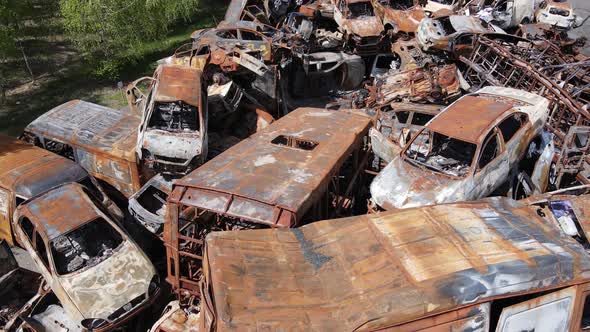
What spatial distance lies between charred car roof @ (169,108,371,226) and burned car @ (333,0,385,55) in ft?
19.2

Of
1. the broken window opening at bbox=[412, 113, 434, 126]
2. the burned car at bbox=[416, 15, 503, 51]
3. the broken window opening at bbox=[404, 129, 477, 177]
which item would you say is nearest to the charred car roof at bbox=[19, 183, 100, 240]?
the broken window opening at bbox=[404, 129, 477, 177]

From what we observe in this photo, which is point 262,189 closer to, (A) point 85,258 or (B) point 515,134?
(A) point 85,258

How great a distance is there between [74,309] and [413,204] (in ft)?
16.7

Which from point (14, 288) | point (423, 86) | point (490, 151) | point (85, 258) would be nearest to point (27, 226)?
point (14, 288)

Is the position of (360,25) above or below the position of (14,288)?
above

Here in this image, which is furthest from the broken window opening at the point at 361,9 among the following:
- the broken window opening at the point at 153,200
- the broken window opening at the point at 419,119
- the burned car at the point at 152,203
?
the broken window opening at the point at 153,200

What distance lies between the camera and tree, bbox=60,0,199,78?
15.5 metres

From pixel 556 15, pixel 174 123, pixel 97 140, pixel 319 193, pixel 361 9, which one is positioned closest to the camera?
pixel 319 193

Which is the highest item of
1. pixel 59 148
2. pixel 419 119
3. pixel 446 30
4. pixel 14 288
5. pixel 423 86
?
pixel 446 30

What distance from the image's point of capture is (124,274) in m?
7.13

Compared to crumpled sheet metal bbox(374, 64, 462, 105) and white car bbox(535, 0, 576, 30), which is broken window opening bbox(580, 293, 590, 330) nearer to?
crumpled sheet metal bbox(374, 64, 462, 105)

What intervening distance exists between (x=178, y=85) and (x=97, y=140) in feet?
6.46

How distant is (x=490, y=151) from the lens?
8.27 m

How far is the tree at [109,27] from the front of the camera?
15547 mm
